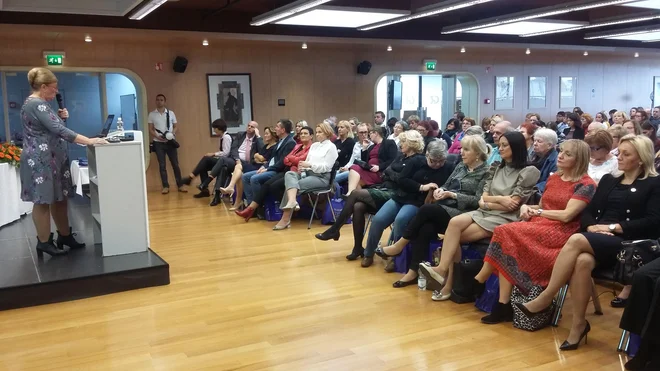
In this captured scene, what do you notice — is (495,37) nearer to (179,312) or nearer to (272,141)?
(272,141)

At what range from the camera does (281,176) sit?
7637 millimetres

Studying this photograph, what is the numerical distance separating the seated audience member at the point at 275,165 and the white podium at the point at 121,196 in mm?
2700

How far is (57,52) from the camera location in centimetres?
1023

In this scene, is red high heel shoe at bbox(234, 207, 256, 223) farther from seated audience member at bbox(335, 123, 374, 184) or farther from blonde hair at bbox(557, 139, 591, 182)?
blonde hair at bbox(557, 139, 591, 182)

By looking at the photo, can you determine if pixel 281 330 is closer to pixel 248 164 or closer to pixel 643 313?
pixel 643 313

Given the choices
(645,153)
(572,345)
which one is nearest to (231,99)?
(645,153)

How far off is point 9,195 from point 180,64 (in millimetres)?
4887

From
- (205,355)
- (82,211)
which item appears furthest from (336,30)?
(205,355)

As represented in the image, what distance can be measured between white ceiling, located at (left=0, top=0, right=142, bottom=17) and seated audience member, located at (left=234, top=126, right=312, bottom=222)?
10.6 ft

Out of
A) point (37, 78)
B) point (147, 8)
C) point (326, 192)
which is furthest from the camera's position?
point (147, 8)

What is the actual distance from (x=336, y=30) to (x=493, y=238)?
26.2 ft

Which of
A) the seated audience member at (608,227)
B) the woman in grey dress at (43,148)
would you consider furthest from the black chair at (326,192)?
the seated audience member at (608,227)

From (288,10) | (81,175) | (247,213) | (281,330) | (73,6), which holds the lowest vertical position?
(281,330)

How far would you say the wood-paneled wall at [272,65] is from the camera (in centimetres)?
1023
